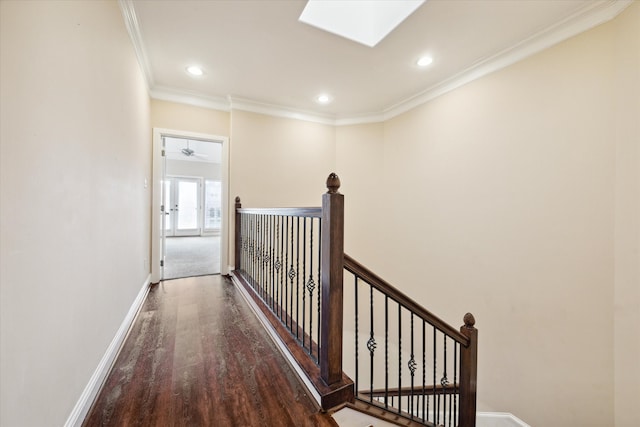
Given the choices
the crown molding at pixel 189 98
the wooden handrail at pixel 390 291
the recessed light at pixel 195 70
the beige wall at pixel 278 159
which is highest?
the recessed light at pixel 195 70

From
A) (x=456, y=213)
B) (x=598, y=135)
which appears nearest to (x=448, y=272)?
(x=456, y=213)

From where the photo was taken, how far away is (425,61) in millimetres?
2691

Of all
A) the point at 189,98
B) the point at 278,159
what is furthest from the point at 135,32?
the point at 278,159

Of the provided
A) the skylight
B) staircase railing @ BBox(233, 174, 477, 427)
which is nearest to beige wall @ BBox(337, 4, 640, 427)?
staircase railing @ BBox(233, 174, 477, 427)

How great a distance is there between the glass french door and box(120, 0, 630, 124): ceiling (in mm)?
5770

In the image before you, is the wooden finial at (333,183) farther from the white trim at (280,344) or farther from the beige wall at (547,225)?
the beige wall at (547,225)

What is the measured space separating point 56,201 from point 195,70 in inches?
96.4

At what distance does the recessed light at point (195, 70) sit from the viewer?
278 cm

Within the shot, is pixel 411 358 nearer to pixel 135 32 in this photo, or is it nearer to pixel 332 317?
pixel 332 317

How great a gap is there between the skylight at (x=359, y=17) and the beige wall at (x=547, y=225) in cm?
126

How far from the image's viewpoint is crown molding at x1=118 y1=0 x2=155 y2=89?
6.17ft

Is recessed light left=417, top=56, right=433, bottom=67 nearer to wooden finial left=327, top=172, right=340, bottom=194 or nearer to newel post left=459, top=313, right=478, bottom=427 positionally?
wooden finial left=327, top=172, right=340, bottom=194

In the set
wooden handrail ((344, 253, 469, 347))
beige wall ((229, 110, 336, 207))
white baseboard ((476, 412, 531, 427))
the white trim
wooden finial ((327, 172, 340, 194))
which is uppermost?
beige wall ((229, 110, 336, 207))

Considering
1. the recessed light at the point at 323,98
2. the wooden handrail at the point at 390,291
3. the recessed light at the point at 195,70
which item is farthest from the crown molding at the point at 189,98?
the wooden handrail at the point at 390,291
